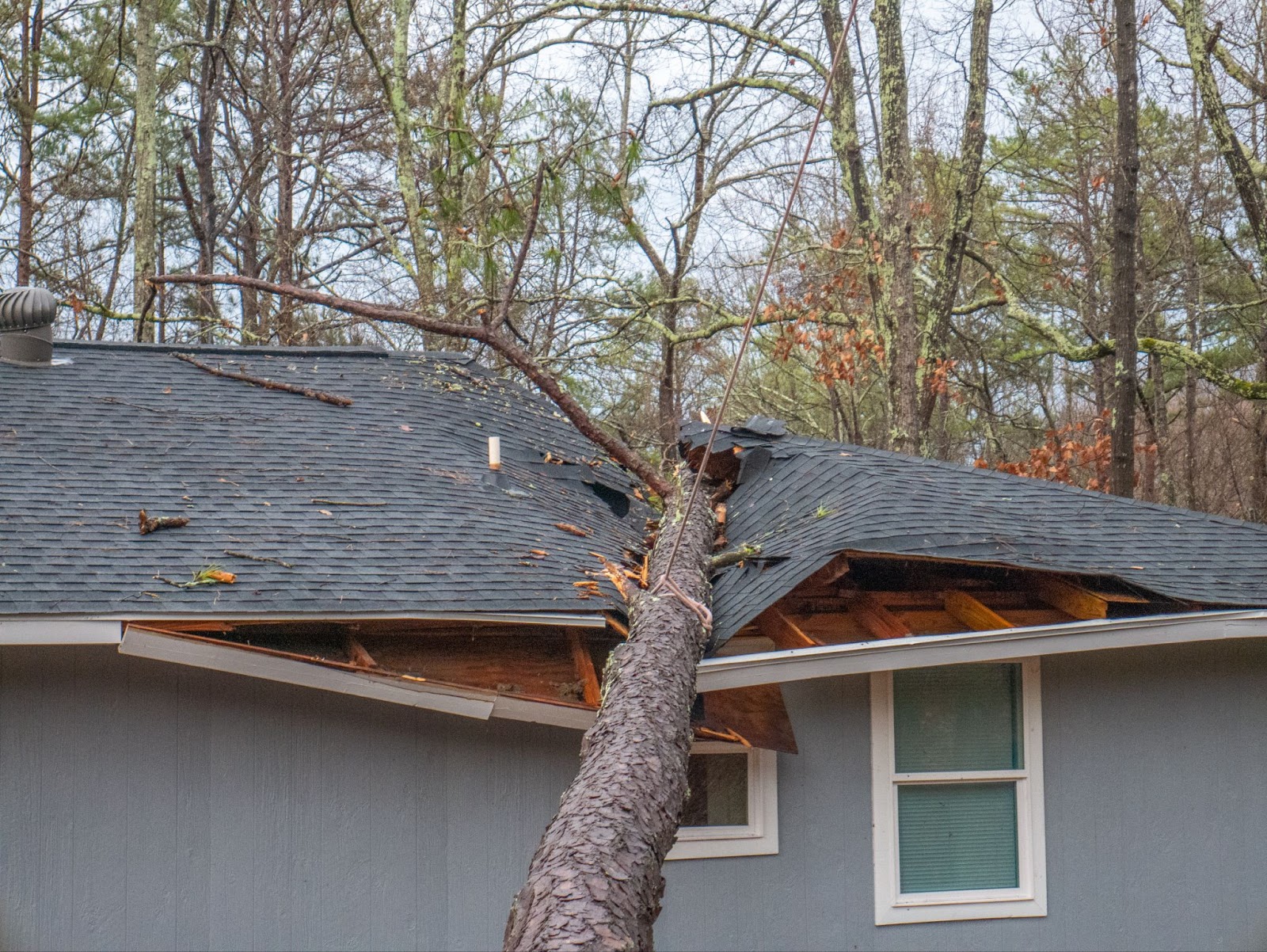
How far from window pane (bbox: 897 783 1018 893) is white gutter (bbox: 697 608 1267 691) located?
96 centimetres

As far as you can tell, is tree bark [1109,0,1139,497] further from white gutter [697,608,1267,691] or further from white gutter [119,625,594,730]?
white gutter [119,625,594,730]

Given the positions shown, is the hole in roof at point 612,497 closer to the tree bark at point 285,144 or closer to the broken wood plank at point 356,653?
the broken wood plank at point 356,653

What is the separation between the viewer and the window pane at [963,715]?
19.0 ft

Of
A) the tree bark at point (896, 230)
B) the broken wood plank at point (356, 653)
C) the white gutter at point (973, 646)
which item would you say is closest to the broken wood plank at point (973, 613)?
the white gutter at point (973, 646)

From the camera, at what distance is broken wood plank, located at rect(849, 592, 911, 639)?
557 cm

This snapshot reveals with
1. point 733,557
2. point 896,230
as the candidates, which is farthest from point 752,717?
point 896,230

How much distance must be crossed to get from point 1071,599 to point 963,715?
Result: 2.75 feet

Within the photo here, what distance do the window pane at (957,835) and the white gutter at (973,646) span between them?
96 cm

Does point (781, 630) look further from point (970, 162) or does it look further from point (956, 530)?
point (970, 162)

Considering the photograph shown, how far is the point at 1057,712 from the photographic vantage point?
229 inches

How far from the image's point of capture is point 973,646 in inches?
202

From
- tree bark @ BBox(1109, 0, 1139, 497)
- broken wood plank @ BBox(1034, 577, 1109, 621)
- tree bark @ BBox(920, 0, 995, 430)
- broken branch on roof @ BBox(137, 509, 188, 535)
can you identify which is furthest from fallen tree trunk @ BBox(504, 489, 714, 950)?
tree bark @ BBox(920, 0, 995, 430)

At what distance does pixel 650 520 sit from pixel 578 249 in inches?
444

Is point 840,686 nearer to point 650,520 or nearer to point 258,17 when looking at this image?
point 650,520
